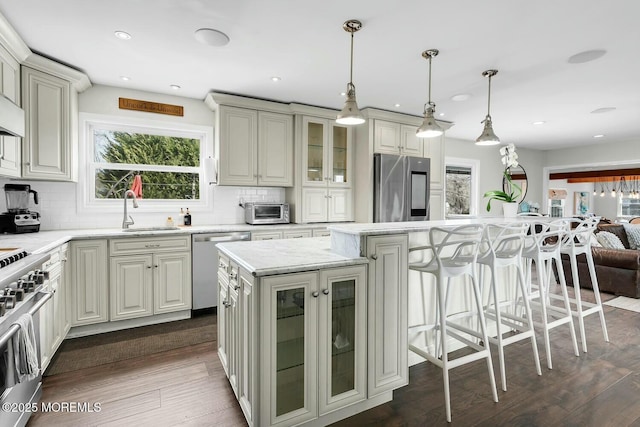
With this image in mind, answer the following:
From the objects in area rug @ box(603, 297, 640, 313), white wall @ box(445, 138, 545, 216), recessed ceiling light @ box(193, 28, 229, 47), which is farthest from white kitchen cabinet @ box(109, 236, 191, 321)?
white wall @ box(445, 138, 545, 216)

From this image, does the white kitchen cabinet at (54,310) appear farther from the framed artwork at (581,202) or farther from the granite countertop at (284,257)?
the framed artwork at (581,202)

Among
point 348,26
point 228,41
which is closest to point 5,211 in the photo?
point 228,41

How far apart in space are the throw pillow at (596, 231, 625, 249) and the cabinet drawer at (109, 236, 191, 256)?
5509 millimetres

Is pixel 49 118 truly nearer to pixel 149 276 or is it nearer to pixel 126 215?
pixel 126 215

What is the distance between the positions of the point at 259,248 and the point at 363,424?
3.80ft

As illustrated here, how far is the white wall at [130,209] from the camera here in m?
3.28

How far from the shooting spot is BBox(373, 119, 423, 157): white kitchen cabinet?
4.45 m

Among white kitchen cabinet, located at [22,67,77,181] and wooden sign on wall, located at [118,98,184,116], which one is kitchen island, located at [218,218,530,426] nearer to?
white kitchen cabinet, located at [22,67,77,181]

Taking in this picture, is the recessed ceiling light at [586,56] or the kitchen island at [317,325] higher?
the recessed ceiling light at [586,56]

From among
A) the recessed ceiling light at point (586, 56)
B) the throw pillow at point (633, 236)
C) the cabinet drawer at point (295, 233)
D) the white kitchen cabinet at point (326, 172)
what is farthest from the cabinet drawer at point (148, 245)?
the throw pillow at point (633, 236)

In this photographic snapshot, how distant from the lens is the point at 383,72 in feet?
10.3

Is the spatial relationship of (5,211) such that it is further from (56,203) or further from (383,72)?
(383,72)

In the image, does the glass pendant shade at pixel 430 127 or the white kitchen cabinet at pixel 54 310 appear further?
the glass pendant shade at pixel 430 127

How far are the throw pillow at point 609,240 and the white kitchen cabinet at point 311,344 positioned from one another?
4.69 m
